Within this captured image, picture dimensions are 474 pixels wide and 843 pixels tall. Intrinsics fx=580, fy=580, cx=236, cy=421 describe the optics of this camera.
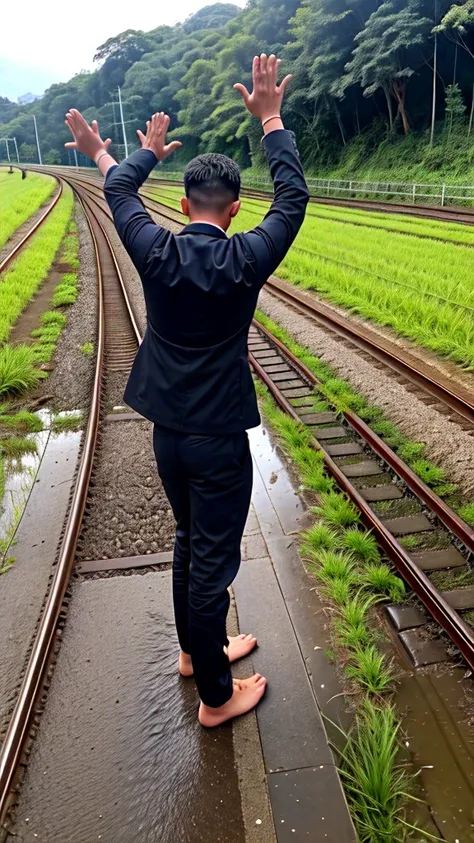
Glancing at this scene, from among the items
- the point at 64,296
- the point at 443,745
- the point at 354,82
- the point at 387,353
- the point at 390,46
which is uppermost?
the point at 390,46

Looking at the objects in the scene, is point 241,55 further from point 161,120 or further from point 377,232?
point 161,120

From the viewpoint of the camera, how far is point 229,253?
5.89ft

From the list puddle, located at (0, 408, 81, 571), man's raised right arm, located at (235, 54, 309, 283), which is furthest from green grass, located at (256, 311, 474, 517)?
man's raised right arm, located at (235, 54, 309, 283)

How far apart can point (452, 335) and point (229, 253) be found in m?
7.06

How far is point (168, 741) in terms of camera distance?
263 cm

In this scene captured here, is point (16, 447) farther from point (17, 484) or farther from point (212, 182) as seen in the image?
point (212, 182)

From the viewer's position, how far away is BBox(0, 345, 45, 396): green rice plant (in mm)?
7109

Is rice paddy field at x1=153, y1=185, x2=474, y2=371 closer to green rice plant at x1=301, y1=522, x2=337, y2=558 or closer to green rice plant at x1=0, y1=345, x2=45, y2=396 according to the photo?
green rice plant at x1=301, y1=522, x2=337, y2=558

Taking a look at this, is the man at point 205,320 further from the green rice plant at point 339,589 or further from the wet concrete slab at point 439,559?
the wet concrete slab at point 439,559

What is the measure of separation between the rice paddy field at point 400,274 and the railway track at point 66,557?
4.06 m

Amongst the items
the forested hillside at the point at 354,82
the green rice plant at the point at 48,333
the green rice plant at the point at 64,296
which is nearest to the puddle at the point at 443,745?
the green rice plant at the point at 48,333

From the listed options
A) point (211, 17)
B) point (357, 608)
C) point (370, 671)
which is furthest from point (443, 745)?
point (211, 17)

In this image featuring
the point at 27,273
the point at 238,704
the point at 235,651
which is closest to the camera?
the point at 238,704

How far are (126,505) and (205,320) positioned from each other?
3.03m
